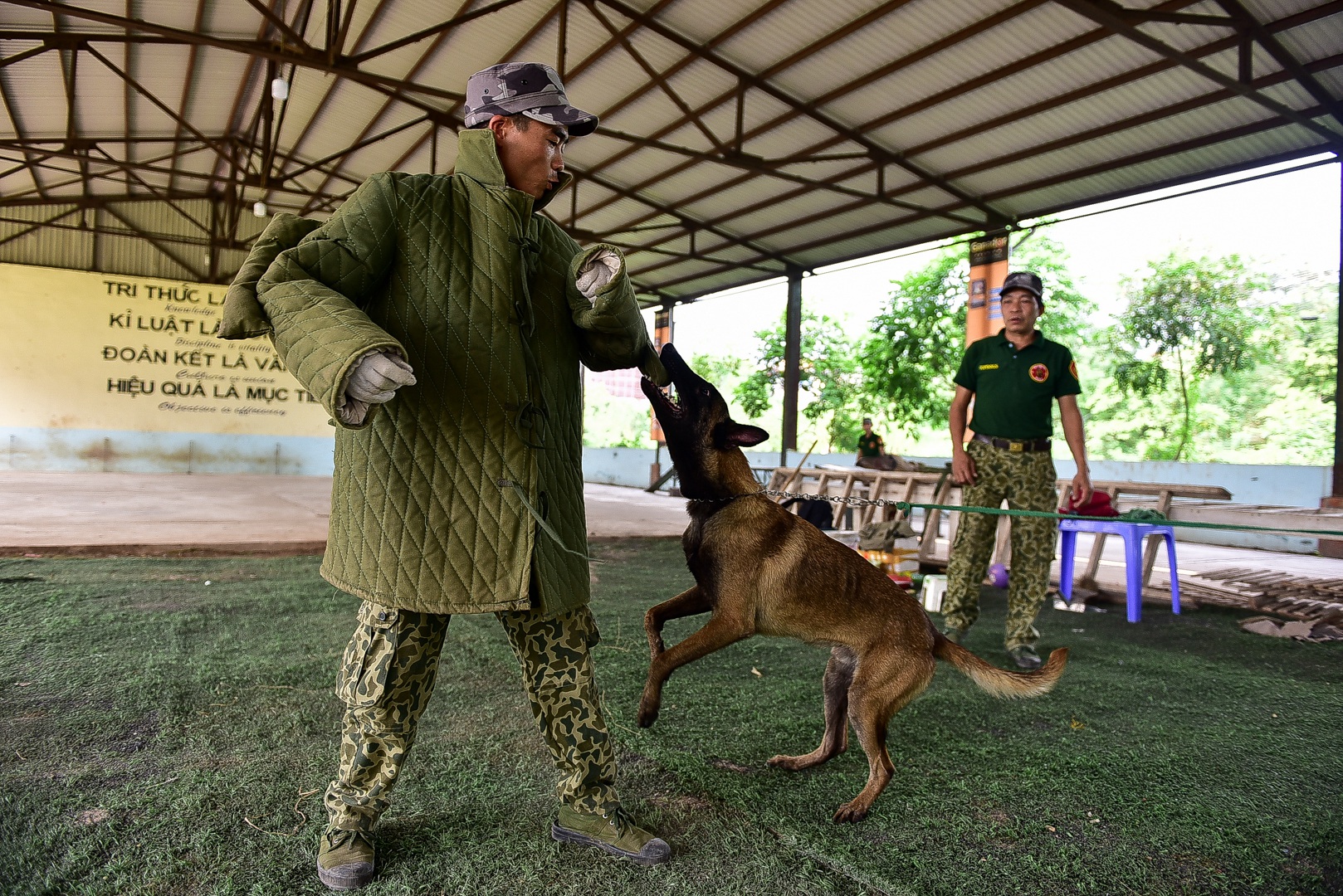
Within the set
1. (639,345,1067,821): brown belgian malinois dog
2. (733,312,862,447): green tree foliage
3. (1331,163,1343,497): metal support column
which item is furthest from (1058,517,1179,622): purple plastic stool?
(733,312,862,447): green tree foliage

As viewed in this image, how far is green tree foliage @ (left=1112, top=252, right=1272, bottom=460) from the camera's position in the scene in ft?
45.9

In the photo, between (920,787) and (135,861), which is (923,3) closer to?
(920,787)

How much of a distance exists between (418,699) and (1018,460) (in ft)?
10.3

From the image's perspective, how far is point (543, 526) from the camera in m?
1.58

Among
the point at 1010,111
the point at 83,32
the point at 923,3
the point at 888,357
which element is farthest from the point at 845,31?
the point at 83,32

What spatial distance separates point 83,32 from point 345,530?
1061 cm

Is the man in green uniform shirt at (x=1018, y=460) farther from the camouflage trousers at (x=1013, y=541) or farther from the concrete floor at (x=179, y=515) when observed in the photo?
the concrete floor at (x=179, y=515)

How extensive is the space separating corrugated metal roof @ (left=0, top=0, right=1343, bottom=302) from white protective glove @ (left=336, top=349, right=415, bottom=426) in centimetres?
683

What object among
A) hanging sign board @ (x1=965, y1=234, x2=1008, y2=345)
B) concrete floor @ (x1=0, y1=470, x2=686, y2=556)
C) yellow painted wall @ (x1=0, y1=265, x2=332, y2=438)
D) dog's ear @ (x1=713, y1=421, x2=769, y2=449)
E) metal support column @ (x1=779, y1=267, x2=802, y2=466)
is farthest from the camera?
yellow painted wall @ (x1=0, y1=265, x2=332, y2=438)

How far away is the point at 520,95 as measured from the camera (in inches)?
Result: 64.9

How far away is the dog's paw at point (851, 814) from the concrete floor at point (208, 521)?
4471 mm

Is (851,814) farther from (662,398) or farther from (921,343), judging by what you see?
(921,343)

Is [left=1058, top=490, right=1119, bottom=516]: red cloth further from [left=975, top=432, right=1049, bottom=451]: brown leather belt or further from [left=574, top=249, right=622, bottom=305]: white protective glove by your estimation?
[left=574, top=249, right=622, bottom=305]: white protective glove

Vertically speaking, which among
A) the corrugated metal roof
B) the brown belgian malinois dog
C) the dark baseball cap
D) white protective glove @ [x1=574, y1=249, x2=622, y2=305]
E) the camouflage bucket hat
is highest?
the corrugated metal roof
